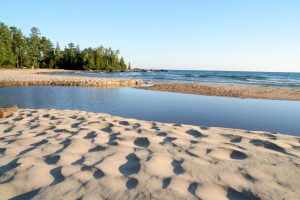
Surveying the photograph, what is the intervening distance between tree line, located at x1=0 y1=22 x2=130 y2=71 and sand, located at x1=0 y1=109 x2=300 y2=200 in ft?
227

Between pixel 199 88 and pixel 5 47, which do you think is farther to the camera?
pixel 5 47

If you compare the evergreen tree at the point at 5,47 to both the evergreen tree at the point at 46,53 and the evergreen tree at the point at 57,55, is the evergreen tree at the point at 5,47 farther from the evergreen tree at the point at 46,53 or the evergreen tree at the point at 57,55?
the evergreen tree at the point at 57,55

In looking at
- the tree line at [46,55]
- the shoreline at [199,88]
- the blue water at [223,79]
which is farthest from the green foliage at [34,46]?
the shoreline at [199,88]

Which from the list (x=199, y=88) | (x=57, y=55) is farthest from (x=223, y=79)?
(x=57, y=55)

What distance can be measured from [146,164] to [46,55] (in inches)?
3916

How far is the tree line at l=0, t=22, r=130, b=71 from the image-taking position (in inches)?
2717

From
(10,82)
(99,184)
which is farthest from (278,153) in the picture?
(10,82)

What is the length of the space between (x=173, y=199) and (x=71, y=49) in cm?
10498

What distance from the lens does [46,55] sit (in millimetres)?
92688

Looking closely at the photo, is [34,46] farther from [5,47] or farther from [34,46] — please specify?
[5,47]

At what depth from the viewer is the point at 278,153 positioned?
12.7 ft

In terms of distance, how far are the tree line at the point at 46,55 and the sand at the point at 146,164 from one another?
2730 inches

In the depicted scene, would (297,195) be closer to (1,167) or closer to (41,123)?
(1,167)

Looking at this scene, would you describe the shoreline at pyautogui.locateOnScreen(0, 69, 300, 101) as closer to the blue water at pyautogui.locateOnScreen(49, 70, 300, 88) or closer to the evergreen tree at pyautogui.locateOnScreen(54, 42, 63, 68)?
the blue water at pyautogui.locateOnScreen(49, 70, 300, 88)
